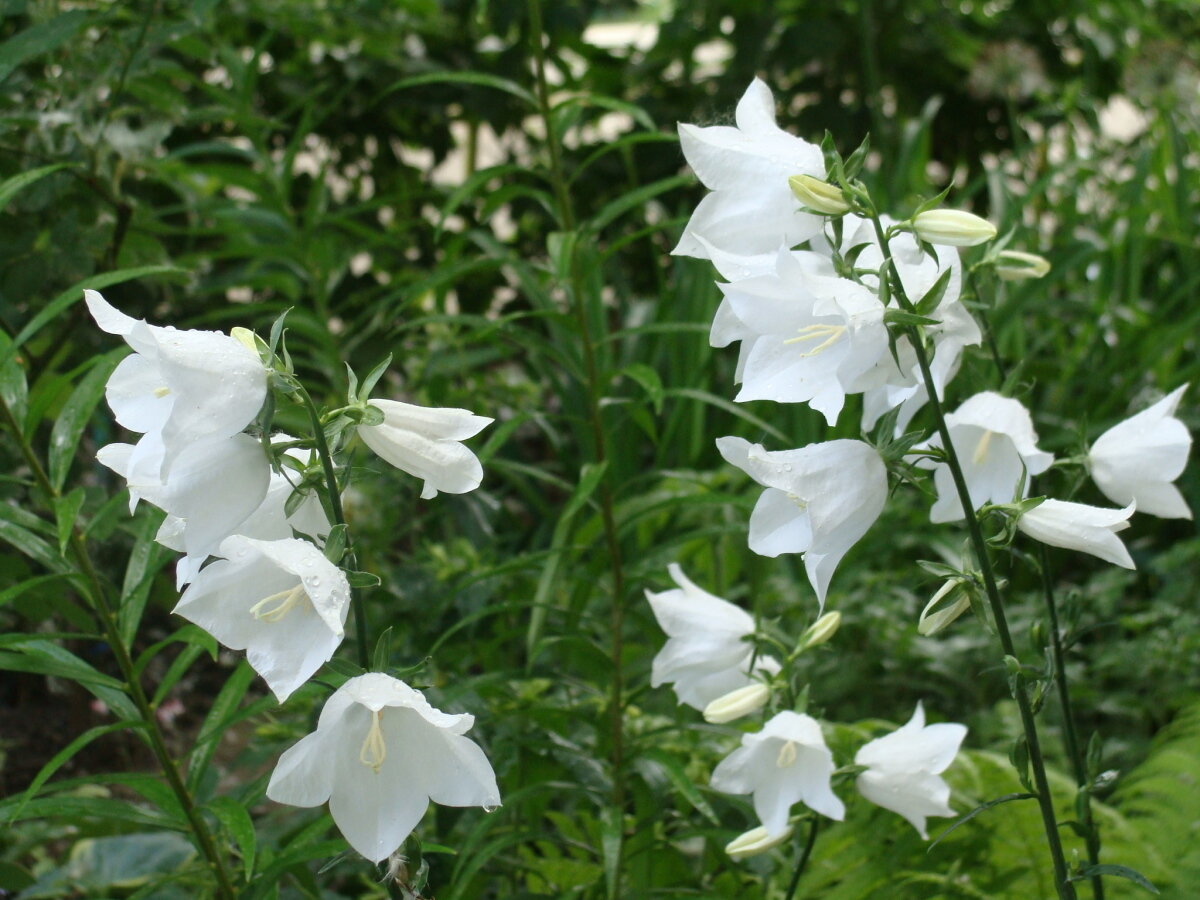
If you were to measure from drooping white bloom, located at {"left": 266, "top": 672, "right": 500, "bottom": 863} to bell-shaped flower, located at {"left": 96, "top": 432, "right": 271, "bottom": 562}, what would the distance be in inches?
5.8

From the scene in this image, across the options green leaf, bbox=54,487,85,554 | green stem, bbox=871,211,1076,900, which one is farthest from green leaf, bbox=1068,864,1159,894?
green leaf, bbox=54,487,85,554

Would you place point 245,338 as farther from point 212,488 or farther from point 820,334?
point 820,334

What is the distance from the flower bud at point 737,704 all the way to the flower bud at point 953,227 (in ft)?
1.73

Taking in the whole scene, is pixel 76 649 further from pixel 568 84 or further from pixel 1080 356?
pixel 1080 356

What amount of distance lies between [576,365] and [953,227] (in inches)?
39.8

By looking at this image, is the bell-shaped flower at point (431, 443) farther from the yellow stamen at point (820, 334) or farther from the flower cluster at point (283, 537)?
the yellow stamen at point (820, 334)

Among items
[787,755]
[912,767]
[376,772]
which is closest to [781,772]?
[787,755]

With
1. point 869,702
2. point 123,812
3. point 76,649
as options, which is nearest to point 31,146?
point 76,649

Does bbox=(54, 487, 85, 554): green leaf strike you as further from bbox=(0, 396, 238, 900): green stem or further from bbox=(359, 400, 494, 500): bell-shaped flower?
bbox=(359, 400, 494, 500): bell-shaped flower

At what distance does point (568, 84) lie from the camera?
3.11 metres

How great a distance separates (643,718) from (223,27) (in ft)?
7.34

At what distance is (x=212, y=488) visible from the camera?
0.81 metres

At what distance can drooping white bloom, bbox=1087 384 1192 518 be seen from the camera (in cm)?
117

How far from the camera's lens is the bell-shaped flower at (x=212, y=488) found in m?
0.80
